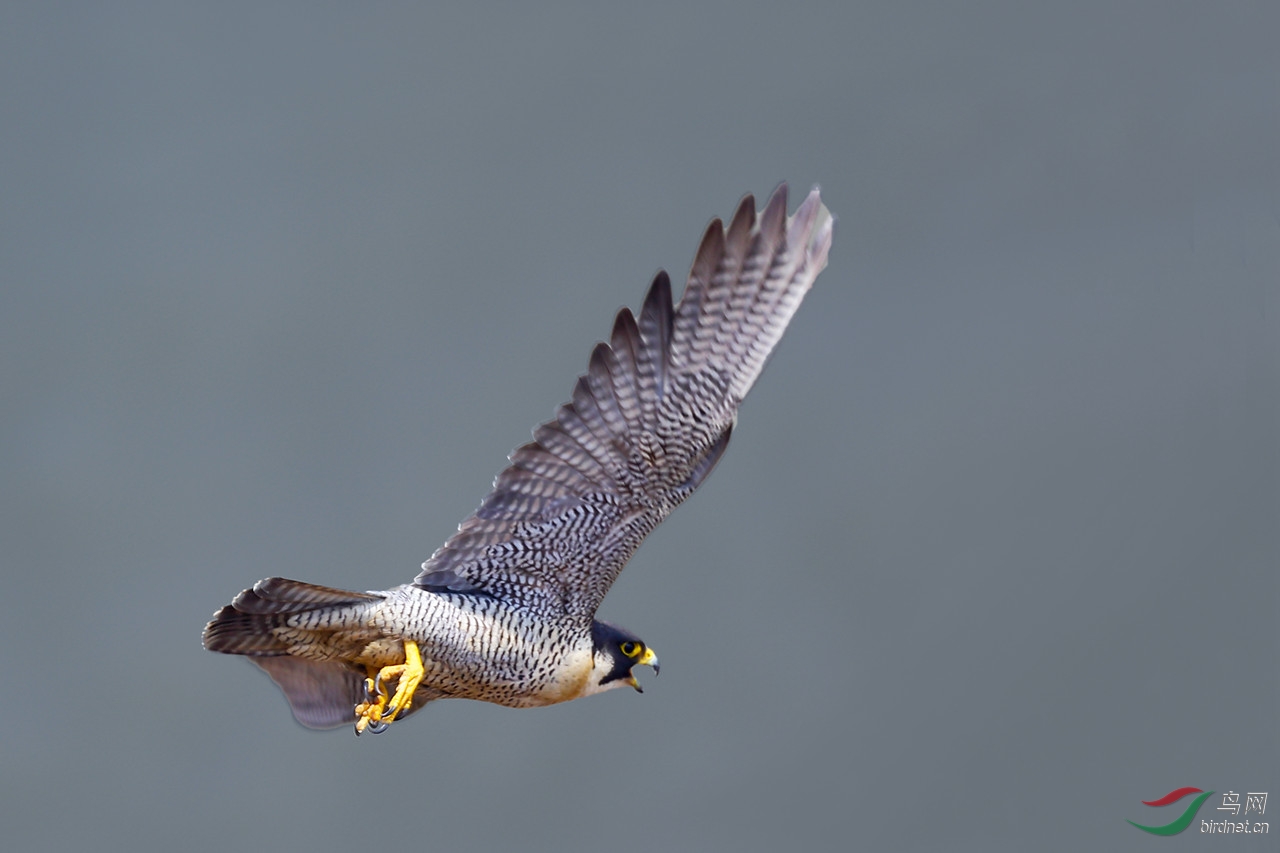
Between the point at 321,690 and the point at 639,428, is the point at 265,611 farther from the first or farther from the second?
the point at 639,428

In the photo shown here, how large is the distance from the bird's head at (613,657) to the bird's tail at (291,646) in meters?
0.92

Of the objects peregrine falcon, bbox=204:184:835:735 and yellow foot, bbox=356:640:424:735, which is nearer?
yellow foot, bbox=356:640:424:735

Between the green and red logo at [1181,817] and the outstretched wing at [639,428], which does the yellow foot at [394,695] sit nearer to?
the outstretched wing at [639,428]

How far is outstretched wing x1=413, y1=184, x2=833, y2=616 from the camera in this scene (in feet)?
23.5

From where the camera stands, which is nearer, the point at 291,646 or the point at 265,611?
the point at 265,611

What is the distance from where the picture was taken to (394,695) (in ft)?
22.3

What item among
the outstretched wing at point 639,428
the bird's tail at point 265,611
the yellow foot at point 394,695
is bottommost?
the yellow foot at point 394,695

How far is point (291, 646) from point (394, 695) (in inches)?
16.5

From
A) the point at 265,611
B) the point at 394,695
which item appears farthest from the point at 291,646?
the point at 394,695

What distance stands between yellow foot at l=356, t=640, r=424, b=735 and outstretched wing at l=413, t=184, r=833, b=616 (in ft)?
1.27

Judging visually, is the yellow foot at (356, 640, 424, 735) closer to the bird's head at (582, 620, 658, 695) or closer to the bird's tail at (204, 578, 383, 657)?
the bird's tail at (204, 578, 383, 657)

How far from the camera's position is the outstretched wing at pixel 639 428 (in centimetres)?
715

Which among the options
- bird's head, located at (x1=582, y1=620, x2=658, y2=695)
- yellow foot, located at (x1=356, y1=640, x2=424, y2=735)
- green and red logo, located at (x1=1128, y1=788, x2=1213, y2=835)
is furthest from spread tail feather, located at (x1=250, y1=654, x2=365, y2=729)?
green and red logo, located at (x1=1128, y1=788, x2=1213, y2=835)

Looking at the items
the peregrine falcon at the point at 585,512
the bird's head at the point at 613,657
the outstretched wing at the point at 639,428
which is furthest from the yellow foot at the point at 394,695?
the bird's head at the point at 613,657
